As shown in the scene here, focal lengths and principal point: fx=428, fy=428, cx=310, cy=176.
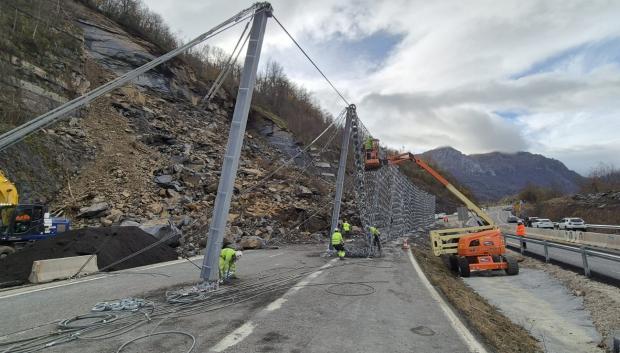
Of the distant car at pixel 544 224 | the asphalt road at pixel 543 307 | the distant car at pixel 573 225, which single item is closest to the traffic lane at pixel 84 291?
the asphalt road at pixel 543 307

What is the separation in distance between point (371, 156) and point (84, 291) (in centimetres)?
1419

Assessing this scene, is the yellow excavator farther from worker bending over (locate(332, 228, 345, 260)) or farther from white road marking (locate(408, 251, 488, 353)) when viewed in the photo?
white road marking (locate(408, 251, 488, 353))

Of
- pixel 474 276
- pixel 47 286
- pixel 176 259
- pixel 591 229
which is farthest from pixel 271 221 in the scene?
pixel 591 229

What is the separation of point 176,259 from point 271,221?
37.4 ft

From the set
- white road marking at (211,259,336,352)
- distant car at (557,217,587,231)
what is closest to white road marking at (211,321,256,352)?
white road marking at (211,259,336,352)

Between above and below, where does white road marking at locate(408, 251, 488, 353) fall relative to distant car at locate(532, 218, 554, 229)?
below

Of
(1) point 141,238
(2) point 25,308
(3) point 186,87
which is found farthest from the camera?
(3) point 186,87

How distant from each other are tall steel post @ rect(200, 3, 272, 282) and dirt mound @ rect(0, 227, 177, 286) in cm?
621

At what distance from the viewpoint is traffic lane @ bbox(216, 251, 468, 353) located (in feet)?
18.6

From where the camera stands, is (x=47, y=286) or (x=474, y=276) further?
(x=474, y=276)

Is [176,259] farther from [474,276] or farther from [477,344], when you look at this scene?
[477,344]

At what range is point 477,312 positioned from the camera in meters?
8.81

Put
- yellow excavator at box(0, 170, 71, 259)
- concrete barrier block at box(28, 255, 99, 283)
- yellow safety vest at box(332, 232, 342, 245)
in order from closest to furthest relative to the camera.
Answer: concrete barrier block at box(28, 255, 99, 283)
yellow excavator at box(0, 170, 71, 259)
yellow safety vest at box(332, 232, 342, 245)

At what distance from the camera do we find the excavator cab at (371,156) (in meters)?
20.5
